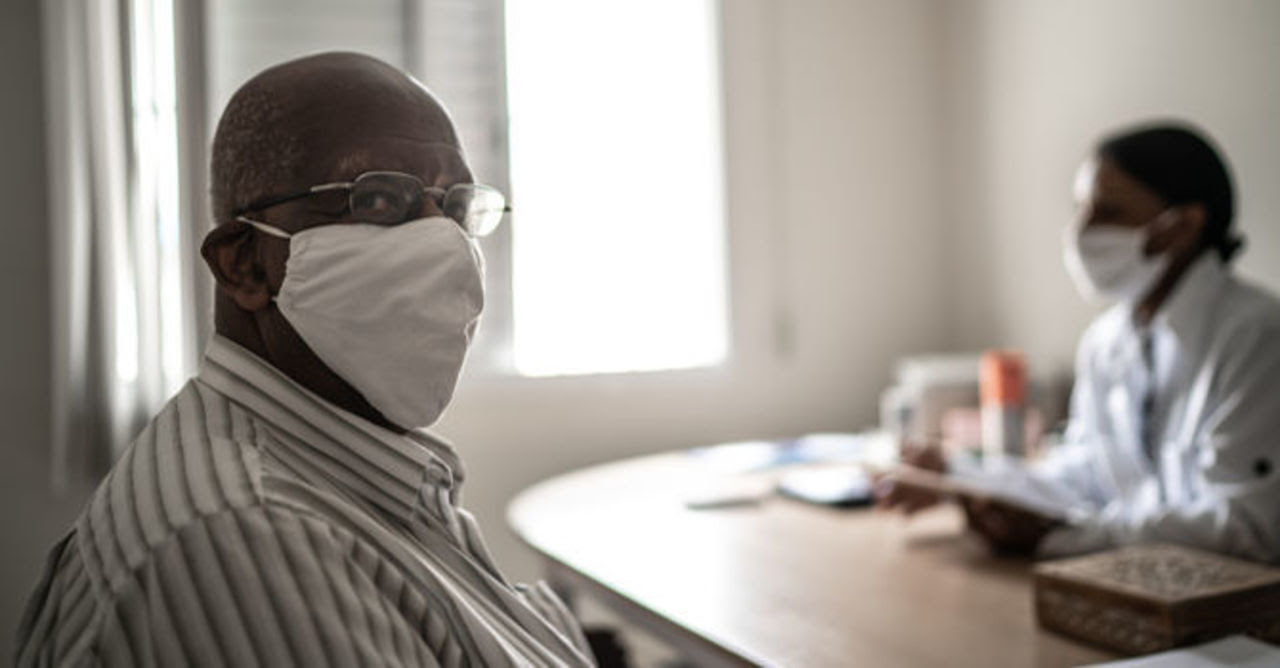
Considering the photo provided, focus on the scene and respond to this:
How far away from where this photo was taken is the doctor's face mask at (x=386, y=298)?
2.89 ft

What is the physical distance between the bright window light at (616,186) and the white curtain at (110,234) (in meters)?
0.88

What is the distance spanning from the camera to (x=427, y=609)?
0.77m

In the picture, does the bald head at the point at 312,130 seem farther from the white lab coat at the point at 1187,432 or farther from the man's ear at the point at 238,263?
the white lab coat at the point at 1187,432

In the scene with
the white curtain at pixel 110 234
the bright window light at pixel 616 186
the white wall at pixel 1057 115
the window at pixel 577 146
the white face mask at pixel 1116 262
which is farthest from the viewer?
the bright window light at pixel 616 186

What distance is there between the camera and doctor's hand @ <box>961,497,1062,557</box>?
4.99 ft

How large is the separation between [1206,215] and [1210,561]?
2.60 ft

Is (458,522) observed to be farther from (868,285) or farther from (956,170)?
(956,170)

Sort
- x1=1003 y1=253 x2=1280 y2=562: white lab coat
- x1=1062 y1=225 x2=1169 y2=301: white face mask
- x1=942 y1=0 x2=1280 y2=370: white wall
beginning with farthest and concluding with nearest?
x1=942 y1=0 x2=1280 y2=370: white wall
x1=1062 y1=225 x2=1169 y2=301: white face mask
x1=1003 y1=253 x2=1280 y2=562: white lab coat

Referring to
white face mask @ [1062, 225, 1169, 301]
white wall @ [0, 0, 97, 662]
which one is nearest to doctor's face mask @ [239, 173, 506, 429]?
white face mask @ [1062, 225, 1169, 301]

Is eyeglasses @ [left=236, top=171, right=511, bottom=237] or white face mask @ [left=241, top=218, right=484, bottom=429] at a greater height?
eyeglasses @ [left=236, top=171, right=511, bottom=237]

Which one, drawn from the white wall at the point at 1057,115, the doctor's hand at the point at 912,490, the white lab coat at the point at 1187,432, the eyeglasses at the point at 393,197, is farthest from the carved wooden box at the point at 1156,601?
the white wall at the point at 1057,115

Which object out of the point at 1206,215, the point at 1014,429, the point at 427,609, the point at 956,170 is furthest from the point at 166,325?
the point at 956,170

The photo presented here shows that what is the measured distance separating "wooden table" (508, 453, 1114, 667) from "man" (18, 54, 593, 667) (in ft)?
0.94

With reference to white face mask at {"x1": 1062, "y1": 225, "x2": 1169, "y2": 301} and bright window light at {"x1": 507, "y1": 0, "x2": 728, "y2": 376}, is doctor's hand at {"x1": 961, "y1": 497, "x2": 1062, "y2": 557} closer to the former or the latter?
white face mask at {"x1": 1062, "y1": 225, "x2": 1169, "y2": 301}
